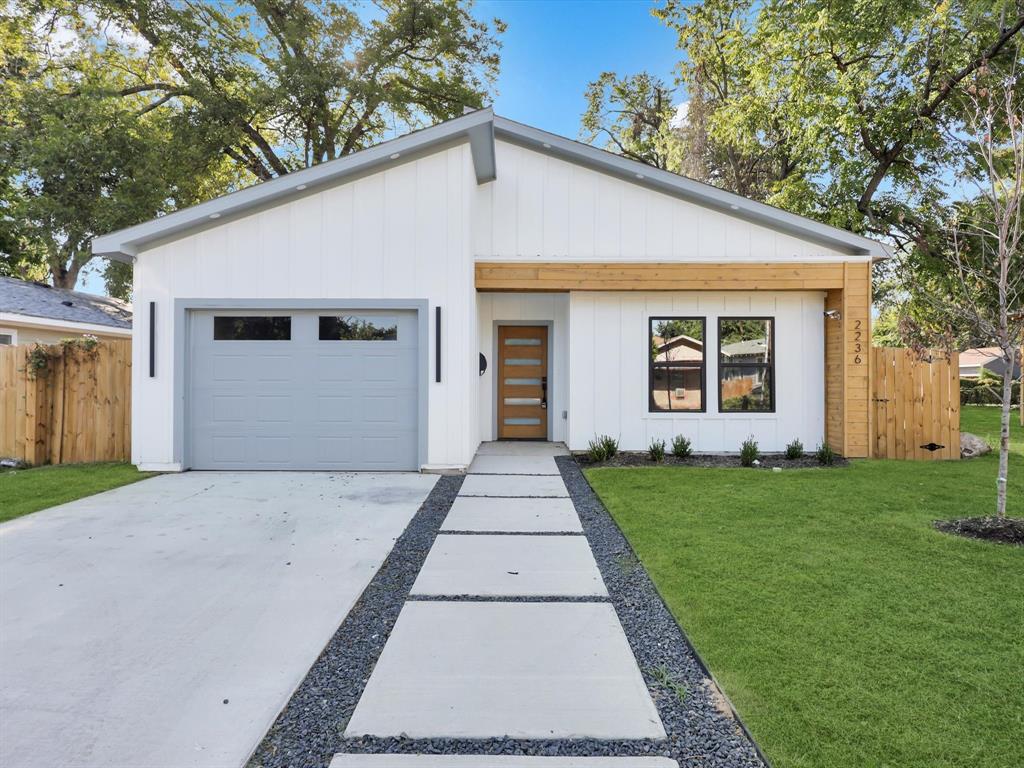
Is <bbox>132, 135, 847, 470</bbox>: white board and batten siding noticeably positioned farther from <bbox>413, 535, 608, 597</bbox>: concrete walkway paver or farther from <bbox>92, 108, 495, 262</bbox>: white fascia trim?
<bbox>413, 535, 608, 597</bbox>: concrete walkway paver

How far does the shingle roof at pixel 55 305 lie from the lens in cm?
1095

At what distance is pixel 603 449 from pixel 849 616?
16.9 feet

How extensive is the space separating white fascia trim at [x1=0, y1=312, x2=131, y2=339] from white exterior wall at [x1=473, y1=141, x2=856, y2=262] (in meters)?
9.32

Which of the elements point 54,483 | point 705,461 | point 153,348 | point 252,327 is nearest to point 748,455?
point 705,461

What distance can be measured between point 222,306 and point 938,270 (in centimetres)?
1482

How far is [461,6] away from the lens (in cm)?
1631

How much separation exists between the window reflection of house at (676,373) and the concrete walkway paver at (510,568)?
4624 millimetres

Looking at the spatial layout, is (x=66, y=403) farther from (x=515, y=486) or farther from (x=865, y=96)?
(x=865, y=96)

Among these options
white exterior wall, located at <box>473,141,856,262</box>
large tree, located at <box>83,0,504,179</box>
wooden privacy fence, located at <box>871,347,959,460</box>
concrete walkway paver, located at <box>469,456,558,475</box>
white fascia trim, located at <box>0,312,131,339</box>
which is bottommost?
concrete walkway paver, located at <box>469,456,558,475</box>

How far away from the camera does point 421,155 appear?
23.5 feet

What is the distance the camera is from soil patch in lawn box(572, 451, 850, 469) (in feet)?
25.0

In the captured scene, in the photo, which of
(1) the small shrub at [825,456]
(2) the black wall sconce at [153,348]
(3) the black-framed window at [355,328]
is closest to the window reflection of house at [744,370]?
(1) the small shrub at [825,456]

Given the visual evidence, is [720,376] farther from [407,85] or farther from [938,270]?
[407,85]

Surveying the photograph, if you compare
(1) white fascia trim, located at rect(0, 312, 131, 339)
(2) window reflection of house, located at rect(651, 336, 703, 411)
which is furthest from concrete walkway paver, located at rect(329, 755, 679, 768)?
(1) white fascia trim, located at rect(0, 312, 131, 339)
